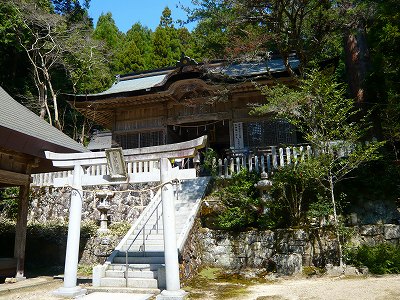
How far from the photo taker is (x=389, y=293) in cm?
591

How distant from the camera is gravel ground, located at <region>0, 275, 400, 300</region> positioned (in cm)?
601

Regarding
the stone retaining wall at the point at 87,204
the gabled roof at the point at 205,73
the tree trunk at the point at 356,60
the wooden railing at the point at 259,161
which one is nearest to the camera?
the wooden railing at the point at 259,161

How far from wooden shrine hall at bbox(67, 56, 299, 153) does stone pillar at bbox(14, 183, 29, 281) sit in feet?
22.0

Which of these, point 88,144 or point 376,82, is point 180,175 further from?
point 88,144

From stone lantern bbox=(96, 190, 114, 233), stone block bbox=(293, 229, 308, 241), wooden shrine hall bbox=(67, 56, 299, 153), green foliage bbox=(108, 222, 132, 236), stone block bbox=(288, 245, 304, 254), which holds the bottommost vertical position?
stone block bbox=(288, 245, 304, 254)

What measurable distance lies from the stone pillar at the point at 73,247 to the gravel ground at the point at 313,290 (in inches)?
11.6

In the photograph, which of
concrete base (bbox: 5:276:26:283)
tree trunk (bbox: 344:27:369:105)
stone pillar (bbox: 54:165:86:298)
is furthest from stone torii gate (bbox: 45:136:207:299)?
tree trunk (bbox: 344:27:369:105)

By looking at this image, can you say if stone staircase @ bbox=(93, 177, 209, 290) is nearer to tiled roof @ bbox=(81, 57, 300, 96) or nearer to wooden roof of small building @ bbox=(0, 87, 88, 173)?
wooden roof of small building @ bbox=(0, 87, 88, 173)

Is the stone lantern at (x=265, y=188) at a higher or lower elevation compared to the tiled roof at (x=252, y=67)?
lower

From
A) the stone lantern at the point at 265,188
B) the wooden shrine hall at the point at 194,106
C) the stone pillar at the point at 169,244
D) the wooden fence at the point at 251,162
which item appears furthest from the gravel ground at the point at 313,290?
the wooden shrine hall at the point at 194,106

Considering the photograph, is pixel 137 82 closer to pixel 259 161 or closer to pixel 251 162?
pixel 259 161

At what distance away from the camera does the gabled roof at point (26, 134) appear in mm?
7098

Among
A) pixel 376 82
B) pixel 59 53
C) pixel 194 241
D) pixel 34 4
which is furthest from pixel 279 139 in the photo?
pixel 34 4

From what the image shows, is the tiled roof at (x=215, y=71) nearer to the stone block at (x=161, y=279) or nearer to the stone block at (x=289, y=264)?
the stone block at (x=289, y=264)
